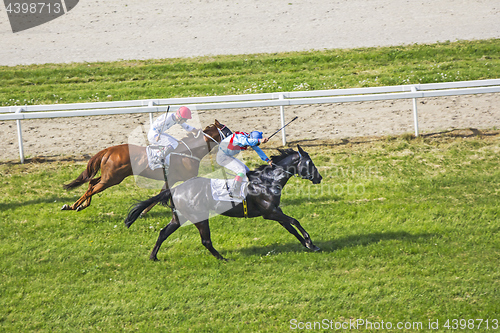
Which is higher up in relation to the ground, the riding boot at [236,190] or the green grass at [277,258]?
the riding boot at [236,190]

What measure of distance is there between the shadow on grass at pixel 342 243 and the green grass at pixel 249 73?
6.94m

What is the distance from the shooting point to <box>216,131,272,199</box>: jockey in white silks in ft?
24.0

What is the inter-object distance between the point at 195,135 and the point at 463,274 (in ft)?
15.9

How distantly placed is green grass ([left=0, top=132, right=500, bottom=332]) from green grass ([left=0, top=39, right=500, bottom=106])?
447 cm

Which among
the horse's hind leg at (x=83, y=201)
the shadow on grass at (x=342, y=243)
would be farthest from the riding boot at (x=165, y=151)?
the shadow on grass at (x=342, y=243)

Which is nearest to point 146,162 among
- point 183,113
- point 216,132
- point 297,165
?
point 183,113

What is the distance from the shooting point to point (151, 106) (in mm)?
11164

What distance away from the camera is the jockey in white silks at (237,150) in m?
7.31

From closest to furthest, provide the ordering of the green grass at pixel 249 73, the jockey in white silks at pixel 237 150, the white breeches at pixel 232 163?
the jockey in white silks at pixel 237 150
the white breeches at pixel 232 163
the green grass at pixel 249 73

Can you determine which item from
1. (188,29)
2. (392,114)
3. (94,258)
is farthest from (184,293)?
(188,29)

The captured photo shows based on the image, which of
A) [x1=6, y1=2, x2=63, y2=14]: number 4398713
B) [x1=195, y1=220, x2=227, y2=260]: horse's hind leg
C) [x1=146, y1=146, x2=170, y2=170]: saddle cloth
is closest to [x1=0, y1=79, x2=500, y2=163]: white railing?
[x1=146, y1=146, x2=170, y2=170]: saddle cloth

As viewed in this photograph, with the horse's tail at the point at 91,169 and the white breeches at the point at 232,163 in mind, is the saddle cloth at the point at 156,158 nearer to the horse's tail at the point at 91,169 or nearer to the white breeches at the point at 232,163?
the horse's tail at the point at 91,169

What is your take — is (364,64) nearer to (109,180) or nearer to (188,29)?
(188,29)

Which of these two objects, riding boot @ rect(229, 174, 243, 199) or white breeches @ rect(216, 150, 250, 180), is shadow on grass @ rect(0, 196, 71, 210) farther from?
riding boot @ rect(229, 174, 243, 199)
